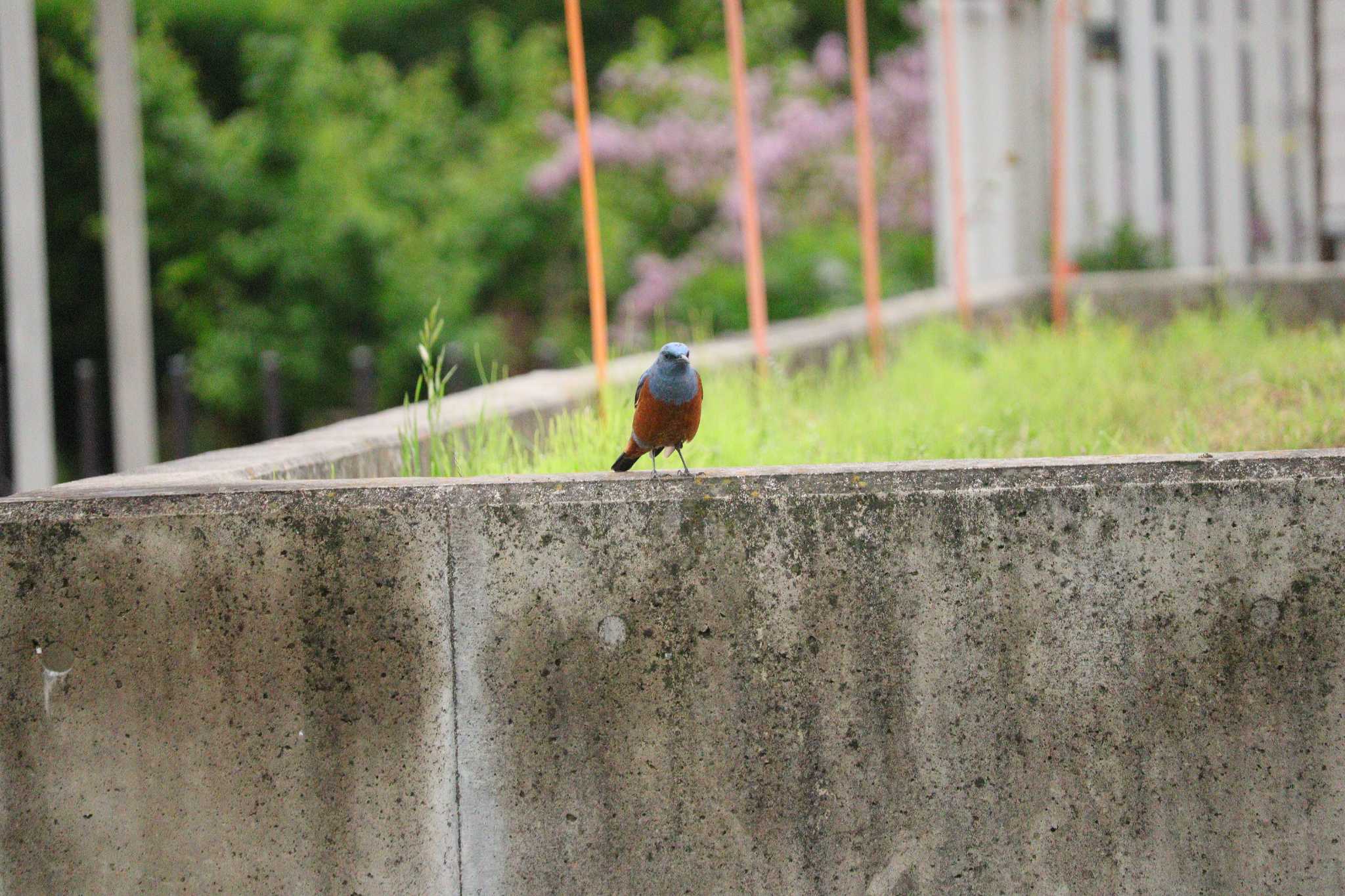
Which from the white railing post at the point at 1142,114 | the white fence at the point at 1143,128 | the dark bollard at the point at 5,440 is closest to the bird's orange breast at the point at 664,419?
the dark bollard at the point at 5,440

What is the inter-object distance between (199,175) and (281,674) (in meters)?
11.0

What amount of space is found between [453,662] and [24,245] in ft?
16.4

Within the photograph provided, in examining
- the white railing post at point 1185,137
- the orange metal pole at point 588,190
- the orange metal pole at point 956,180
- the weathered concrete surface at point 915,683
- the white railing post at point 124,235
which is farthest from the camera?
the white railing post at point 1185,137

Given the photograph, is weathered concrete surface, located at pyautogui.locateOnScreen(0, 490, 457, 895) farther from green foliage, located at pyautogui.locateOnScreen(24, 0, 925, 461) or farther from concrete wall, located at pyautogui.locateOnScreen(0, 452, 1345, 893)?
green foliage, located at pyautogui.locateOnScreen(24, 0, 925, 461)

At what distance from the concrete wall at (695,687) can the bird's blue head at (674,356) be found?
363 millimetres

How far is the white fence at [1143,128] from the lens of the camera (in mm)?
11234

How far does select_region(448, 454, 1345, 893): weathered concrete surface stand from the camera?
2.69 meters

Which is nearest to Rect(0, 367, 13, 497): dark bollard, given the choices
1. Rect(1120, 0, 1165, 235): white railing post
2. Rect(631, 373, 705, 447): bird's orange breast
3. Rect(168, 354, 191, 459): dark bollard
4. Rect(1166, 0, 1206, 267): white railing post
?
Rect(168, 354, 191, 459): dark bollard

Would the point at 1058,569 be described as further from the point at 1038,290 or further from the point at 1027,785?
the point at 1038,290

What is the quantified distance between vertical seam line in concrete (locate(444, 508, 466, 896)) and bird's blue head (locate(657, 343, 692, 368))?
55 cm

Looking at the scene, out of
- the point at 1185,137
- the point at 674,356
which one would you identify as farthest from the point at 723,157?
the point at 674,356

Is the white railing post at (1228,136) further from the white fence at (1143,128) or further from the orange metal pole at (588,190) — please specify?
the orange metal pole at (588,190)

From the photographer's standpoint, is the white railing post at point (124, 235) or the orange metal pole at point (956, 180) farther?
the orange metal pole at point (956, 180)

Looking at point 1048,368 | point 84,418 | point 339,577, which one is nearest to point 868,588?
point 339,577
